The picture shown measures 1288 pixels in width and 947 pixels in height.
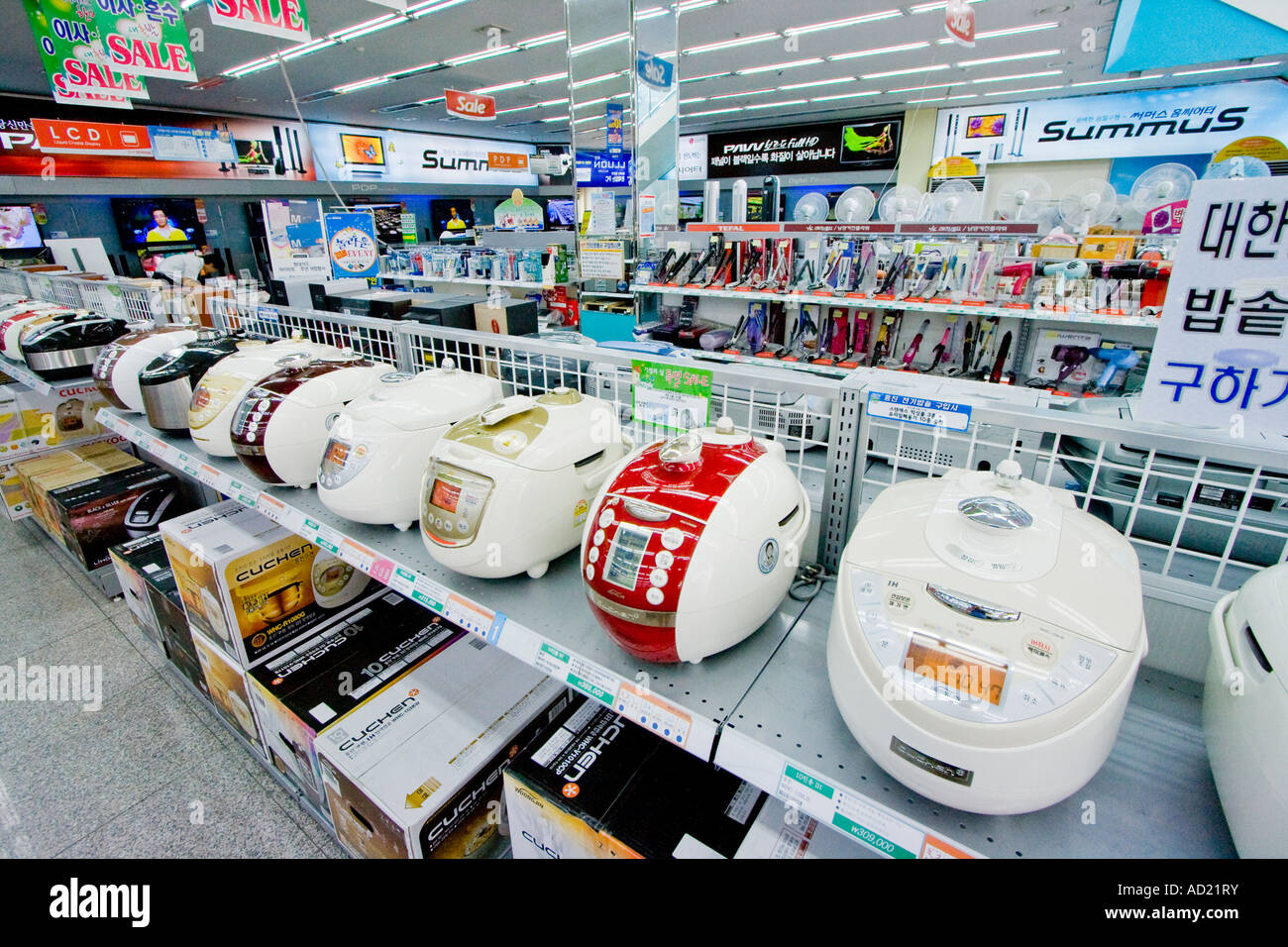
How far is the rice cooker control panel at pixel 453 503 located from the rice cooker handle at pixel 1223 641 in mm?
1007

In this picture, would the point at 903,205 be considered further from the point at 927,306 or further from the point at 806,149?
the point at 806,149

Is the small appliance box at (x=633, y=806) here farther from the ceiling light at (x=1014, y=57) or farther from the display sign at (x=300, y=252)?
the ceiling light at (x=1014, y=57)

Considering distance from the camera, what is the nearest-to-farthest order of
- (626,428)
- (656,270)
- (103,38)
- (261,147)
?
(626,428) → (103,38) → (656,270) → (261,147)

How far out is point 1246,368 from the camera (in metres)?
0.82

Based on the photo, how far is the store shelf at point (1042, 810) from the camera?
712 millimetres

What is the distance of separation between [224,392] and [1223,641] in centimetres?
205

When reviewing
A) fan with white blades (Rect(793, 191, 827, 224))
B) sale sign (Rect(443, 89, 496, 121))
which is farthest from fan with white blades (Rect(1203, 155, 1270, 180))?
sale sign (Rect(443, 89, 496, 121))

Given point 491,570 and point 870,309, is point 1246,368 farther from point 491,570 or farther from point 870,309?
point 870,309

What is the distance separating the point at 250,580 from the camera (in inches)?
68.9

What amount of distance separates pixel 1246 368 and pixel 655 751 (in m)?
1.12

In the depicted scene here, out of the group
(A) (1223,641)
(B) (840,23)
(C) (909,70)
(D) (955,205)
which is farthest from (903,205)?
(A) (1223,641)

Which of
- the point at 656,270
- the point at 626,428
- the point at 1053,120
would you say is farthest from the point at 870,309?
the point at 1053,120

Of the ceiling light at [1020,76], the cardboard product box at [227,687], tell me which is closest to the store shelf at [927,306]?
the cardboard product box at [227,687]
